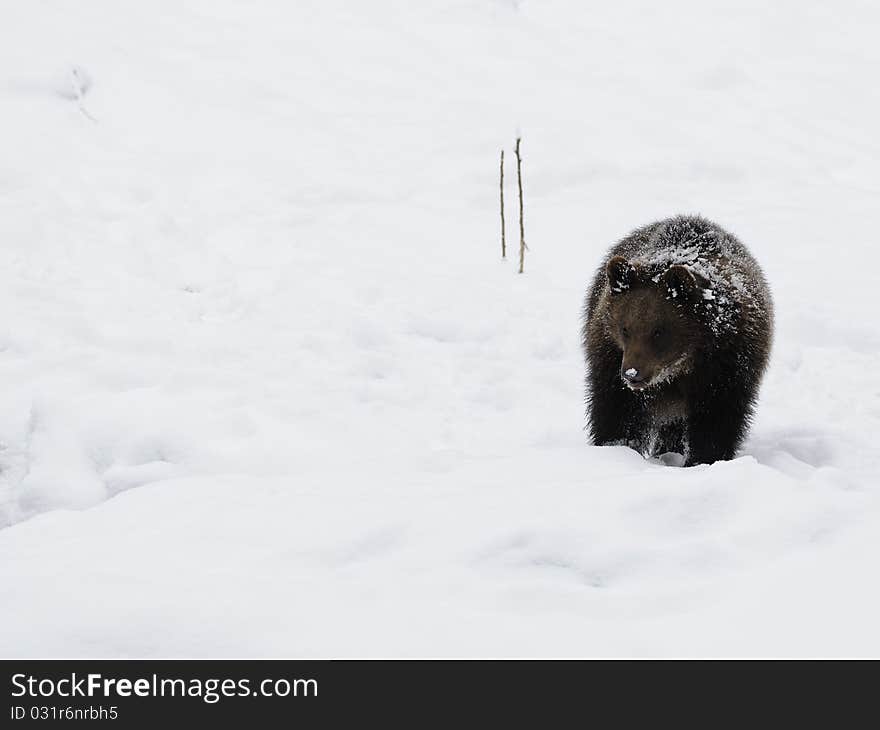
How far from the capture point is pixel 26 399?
18.4 feet

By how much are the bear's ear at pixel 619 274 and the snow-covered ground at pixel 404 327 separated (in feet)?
2.69

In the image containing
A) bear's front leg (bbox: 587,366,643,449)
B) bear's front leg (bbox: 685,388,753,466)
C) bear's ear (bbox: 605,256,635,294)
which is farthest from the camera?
bear's front leg (bbox: 587,366,643,449)

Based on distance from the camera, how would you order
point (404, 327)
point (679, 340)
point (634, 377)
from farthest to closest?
1. point (404, 327)
2. point (679, 340)
3. point (634, 377)

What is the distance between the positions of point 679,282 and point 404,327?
→ 3130 millimetres

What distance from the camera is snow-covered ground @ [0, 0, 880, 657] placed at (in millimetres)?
2902

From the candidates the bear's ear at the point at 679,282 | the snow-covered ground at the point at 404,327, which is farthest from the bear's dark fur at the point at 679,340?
the snow-covered ground at the point at 404,327

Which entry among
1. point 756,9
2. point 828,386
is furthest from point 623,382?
point 756,9

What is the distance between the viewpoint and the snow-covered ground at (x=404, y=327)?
2902 mm

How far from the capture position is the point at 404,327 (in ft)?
24.4

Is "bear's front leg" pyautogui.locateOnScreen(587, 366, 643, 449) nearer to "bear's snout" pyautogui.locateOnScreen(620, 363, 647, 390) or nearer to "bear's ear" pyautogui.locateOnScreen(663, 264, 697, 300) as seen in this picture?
"bear's snout" pyautogui.locateOnScreen(620, 363, 647, 390)

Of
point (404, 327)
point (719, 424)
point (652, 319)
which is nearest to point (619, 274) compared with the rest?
point (652, 319)

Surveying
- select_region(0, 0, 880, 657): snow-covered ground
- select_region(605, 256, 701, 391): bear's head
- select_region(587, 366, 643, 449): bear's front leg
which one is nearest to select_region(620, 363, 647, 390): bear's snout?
select_region(605, 256, 701, 391): bear's head

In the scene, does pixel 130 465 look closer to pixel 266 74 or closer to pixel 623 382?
pixel 623 382

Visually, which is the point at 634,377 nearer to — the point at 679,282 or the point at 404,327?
the point at 679,282
